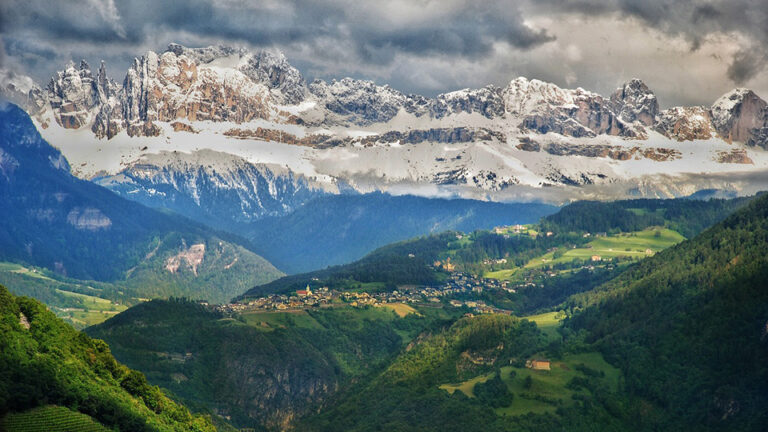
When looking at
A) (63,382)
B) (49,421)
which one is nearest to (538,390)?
(63,382)

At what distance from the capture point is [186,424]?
14312 centimetres

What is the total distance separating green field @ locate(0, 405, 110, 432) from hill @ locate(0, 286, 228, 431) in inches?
4.2

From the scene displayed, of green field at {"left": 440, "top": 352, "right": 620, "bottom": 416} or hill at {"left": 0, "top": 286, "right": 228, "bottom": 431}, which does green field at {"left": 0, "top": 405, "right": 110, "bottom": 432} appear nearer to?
hill at {"left": 0, "top": 286, "right": 228, "bottom": 431}

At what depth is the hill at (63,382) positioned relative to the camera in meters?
99.0

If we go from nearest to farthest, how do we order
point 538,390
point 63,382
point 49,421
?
point 49,421, point 63,382, point 538,390

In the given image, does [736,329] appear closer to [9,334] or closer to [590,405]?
[590,405]

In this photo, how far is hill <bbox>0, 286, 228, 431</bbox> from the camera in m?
99.0

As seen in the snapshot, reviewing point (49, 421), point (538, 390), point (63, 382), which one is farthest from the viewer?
point (538, 390)

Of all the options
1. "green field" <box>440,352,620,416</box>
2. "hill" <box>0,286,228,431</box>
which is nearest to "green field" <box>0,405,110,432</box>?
"hill" <box>0,286,228,431</box>

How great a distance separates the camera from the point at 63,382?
10756cm

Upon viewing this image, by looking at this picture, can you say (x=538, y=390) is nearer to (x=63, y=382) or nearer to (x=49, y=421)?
(x=63, y=382)

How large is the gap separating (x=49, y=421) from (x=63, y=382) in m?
10.5

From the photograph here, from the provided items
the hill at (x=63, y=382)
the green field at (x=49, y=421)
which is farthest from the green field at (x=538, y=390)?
the green field at (x=49, y=421)

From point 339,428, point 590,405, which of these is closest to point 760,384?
point 590,405
